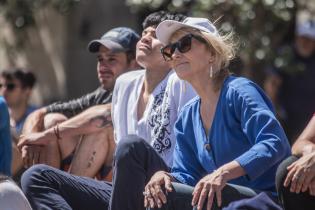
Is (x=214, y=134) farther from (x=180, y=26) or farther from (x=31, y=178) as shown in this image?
(x=31, y=178)

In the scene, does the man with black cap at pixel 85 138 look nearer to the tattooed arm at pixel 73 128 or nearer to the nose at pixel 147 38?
the tattooed arm at pixel 73 128

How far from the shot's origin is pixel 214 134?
5004 millimetres

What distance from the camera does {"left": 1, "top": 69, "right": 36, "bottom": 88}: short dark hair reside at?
28.7 feet

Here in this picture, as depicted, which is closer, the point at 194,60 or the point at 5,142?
the point at 194,60

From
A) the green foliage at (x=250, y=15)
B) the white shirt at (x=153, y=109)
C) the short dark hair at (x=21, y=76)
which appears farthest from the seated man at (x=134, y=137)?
the green foliage at (x=250, y=15)

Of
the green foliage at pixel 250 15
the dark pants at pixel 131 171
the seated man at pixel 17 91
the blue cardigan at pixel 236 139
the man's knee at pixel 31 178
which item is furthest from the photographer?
the green foliage at pixel 250 15

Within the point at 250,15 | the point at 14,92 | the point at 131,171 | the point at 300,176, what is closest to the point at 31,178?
the point at 131,171

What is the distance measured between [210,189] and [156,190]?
0.33 metres

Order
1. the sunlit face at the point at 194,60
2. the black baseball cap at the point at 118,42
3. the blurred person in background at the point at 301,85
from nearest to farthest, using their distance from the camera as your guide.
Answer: the sunlit face at the point at 194,60, the black baseball cap at the point at 118,42, the blurred person in background at the point at 301,85

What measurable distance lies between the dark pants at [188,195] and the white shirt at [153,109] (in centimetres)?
79

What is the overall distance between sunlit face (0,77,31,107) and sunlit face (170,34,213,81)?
12.1 feet

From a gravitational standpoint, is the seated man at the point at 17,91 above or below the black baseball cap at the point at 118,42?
below

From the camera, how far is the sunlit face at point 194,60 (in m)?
5.14

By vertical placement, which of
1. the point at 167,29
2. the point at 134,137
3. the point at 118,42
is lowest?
the point at 134,137
